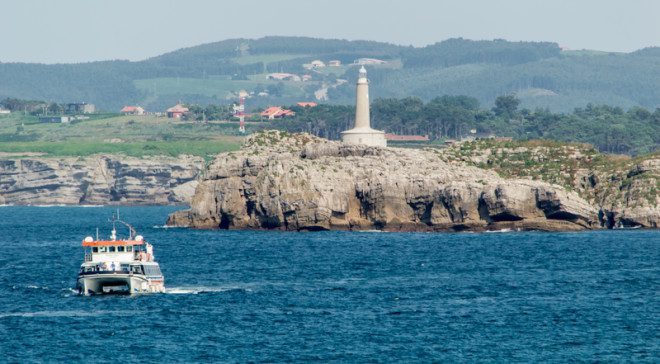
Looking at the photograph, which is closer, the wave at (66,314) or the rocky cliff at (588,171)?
the wave at (66,314)

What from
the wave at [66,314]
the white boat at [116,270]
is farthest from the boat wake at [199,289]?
the wave at [66,314]

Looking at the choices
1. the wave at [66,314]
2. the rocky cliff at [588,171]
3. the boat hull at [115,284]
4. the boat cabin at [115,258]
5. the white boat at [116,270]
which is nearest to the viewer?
the wave at [66,314]

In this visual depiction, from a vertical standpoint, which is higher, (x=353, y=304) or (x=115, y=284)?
(x=115, y=284)

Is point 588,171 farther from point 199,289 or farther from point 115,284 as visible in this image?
point 115,284

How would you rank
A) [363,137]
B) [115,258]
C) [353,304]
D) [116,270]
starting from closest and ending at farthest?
[353,304]
[116,270]
[115,258]
[363,137]

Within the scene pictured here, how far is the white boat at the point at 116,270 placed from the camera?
79188 mm

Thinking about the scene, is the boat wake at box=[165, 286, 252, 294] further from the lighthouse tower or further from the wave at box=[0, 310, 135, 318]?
the lighthouse tower

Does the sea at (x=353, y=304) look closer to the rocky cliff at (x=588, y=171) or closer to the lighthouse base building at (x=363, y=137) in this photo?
the rocky cliff at (x=588, y=171)

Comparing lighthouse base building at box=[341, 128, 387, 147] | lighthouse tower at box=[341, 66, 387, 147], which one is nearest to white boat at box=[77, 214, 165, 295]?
lighthouse tower at box=[341, 66, 387, 147]

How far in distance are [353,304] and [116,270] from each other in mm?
13245

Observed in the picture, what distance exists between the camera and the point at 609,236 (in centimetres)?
12581

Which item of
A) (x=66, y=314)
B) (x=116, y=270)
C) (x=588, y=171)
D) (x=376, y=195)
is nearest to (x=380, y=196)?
(x=376, y=195)

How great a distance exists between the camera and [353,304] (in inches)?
3091

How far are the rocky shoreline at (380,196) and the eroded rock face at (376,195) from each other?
91mm
